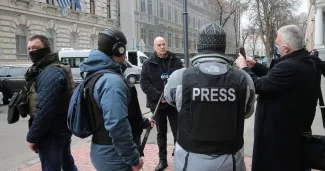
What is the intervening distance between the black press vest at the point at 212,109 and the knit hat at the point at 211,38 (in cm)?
17

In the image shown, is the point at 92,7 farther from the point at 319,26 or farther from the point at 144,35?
the point at 319,26

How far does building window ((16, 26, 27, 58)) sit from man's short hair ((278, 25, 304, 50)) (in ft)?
82.5

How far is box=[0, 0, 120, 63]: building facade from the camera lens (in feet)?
80.8

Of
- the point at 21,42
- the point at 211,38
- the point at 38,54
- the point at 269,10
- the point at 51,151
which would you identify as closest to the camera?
the point at 211,38

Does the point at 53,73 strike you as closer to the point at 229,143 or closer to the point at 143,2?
the point at 229,143

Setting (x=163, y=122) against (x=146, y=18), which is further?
(x=146, y=18)

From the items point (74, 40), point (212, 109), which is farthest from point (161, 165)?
point (74, 40)

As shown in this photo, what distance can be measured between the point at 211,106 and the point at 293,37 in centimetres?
132

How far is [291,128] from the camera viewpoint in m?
3.12

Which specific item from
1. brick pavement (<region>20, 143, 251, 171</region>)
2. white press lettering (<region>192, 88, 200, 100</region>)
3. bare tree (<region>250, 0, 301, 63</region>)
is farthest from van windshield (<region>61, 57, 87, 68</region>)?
white press lettering (<region>192, 88, 200, 100</region>)

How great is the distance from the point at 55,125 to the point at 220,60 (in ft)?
6.09

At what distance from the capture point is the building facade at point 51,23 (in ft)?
80.8

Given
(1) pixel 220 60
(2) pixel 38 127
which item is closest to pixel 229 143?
(1) pixel 220 60

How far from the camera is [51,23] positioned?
1136 inches
